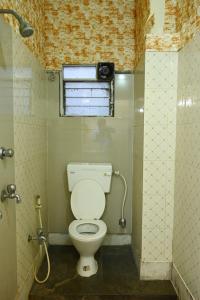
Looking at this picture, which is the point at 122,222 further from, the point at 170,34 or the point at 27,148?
the point at 170,34

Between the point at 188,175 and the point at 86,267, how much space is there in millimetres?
1175

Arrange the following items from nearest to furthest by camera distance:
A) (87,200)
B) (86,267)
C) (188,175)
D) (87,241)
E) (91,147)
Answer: (188,175) < (87,241) < (86,267) < (87,200) < (91,147)

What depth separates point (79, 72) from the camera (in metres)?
2.57

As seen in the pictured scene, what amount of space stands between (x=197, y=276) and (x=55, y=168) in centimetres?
163

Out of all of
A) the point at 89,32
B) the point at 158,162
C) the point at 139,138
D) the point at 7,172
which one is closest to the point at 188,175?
the point at 158,162

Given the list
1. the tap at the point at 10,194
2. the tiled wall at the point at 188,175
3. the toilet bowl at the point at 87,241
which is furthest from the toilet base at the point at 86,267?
the tap at the point at 10,194

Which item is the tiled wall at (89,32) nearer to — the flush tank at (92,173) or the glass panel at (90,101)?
the glass panel at (90,101)

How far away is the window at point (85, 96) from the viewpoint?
257cm

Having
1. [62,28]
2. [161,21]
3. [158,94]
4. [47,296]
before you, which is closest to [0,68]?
[158,94]

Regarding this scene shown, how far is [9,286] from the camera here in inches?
56.0

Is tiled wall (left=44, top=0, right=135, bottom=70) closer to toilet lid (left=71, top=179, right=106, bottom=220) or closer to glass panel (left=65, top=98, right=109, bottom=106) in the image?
glass panel (left=65, top=98, right=109, bottom=106)

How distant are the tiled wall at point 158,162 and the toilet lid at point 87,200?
0.52 meters

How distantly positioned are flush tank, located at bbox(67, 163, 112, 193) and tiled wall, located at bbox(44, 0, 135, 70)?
103 centimetres

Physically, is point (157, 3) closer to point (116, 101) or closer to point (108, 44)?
point (108, 44)
